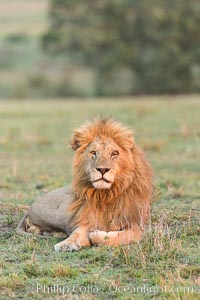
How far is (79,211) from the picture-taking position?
20.5ft

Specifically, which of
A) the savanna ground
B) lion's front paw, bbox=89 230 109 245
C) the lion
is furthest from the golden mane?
the savanna ground

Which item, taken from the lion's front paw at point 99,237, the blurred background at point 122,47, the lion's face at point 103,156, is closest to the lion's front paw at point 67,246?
the lion's front paw at point 99,237

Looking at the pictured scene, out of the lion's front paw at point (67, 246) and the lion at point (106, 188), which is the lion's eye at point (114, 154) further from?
the lion's front paw at point (67, 246)

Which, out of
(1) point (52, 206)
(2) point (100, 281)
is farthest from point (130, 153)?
(2) point (100, 281)

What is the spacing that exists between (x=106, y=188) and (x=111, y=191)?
122 mm

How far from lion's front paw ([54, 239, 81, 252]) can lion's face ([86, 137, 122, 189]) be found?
42cm

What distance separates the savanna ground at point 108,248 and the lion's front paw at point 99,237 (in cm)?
11

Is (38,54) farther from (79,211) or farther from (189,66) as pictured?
(79,211)

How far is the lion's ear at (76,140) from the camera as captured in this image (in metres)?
6.28

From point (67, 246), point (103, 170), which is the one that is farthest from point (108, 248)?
point (103, 170)

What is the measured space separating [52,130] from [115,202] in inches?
401

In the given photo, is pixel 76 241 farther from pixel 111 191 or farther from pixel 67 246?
pixel 111 191

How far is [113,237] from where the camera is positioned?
604 cm

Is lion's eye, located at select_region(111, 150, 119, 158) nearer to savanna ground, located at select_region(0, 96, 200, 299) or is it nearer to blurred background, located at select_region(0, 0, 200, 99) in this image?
savanna ground, located at select_region(0, 96, 200, 299)
